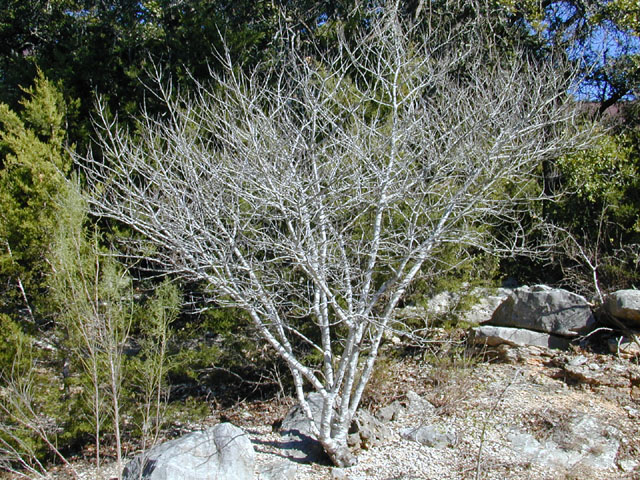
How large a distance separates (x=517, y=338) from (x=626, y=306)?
42.2 inches

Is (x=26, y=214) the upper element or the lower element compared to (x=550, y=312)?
upper

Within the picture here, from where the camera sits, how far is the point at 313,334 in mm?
5926

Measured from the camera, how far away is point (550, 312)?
6242mm

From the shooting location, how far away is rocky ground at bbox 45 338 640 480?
4.29 metres

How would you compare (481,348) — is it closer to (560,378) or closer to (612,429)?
(560,378)

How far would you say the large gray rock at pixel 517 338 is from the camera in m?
6.18

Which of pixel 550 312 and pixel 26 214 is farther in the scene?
pixel 550 312

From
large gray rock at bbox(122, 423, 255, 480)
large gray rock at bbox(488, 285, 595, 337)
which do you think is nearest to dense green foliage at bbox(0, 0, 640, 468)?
large gray rock at bbox(122, 423, 255, 480)

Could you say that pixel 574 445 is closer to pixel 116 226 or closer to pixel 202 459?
pixel 202 459

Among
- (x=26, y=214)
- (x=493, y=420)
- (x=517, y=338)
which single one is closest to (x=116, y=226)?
(x=26, y=214)

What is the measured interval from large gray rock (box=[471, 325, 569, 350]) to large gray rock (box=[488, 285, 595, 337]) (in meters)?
0.08

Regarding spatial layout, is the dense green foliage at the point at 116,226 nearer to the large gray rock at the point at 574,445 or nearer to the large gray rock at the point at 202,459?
the large gray rock at the point at 202,459

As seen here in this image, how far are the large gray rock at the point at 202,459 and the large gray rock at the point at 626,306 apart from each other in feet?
12.5

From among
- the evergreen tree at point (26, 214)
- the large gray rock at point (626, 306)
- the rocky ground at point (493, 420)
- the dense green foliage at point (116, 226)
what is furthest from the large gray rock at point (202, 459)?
the large gray rock at point (626, 306)
